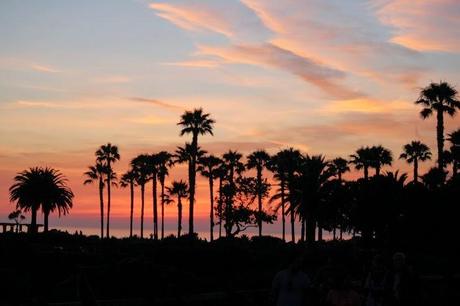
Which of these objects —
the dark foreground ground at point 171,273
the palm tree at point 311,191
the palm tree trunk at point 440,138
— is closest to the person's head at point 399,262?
the dark foreground ground at point 171,273

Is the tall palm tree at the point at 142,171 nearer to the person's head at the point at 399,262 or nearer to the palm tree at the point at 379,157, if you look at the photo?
the palm tree at the point at 379,157

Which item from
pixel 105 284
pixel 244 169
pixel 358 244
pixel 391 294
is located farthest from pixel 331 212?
pixel 391 294

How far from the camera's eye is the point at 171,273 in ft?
71.9

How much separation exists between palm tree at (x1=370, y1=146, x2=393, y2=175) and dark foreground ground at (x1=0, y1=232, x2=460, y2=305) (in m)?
41.5

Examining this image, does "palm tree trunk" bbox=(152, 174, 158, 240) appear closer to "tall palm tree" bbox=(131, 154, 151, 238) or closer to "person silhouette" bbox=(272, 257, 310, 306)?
"tall palm tree" bbox=(131, 154, 151, 238)

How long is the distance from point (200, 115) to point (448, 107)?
29.2m

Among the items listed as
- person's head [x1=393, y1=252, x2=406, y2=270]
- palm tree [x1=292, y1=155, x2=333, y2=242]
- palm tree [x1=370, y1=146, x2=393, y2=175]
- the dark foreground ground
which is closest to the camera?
person's head [x1=393, y1=252, x2=406, y2=270]

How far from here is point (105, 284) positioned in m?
25.7

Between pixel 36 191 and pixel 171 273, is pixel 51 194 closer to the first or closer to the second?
pixel 36 191

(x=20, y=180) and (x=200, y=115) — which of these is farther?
(x=200, y=115)

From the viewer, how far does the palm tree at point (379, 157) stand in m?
96.5

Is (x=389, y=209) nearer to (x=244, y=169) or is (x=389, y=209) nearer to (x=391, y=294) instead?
(x=391, y=294)

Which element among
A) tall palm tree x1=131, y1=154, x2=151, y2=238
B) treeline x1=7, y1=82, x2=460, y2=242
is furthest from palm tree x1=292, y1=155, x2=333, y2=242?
tall palm tree x1=131, y1=154, x2=151, y2=238

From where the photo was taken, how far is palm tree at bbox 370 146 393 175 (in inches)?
3799
